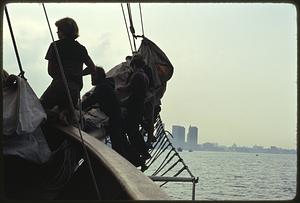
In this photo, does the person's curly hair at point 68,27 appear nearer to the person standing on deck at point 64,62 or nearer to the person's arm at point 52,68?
the person standing on deck at point 64,62

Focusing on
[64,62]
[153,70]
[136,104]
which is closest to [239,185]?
[153,70]

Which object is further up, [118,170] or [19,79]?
[19,79]

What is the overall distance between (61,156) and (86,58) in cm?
79

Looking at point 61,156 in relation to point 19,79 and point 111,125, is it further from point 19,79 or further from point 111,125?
point 111,125

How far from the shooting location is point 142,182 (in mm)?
2375

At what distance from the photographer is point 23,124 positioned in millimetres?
2904

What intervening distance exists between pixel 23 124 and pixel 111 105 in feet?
6.31

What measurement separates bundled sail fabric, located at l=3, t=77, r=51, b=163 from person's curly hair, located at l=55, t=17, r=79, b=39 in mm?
649

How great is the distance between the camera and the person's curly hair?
12.1ft

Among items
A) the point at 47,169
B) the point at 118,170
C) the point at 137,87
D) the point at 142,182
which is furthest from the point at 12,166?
the point at 137,87

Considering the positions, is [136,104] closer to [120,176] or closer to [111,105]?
[111,105]

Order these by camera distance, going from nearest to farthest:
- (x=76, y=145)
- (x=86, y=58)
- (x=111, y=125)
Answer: (x=76, y=145)
(x=86, y=58)
(x=111, y=125)

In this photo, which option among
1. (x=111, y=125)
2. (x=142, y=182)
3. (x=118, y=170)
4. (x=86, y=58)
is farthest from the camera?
(x=111, y=125)

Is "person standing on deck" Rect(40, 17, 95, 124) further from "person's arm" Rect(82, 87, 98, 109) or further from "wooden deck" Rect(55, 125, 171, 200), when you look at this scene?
"person's arm" Rect(82, 87, 98, 109)
